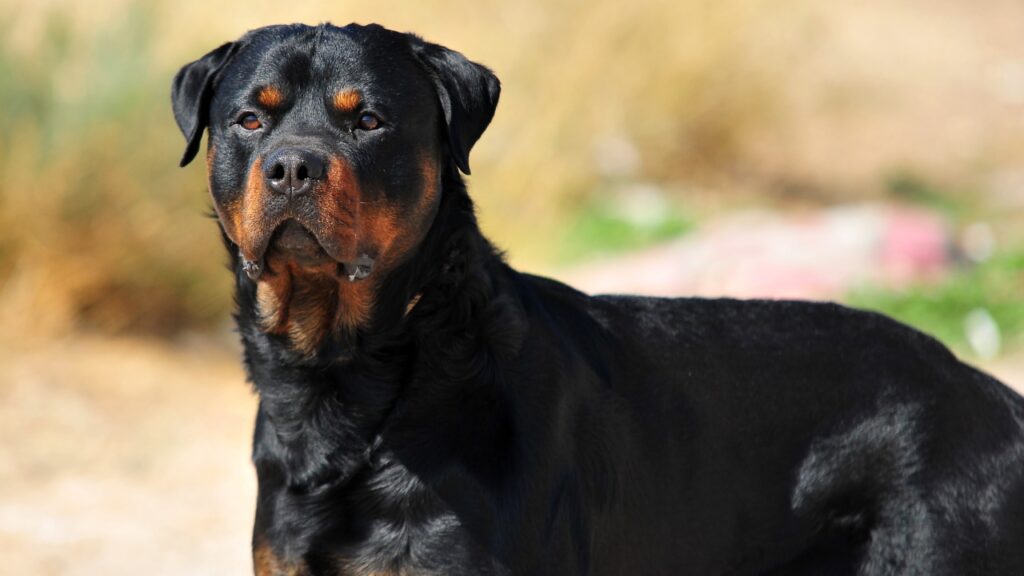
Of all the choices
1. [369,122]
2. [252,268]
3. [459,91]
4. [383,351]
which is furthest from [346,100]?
[383,351]

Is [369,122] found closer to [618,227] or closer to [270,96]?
[270,96]

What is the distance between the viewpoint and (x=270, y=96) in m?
3.54

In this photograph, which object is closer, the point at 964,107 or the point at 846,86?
the point at 846,86

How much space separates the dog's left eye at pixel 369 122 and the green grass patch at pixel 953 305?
6.01 metres

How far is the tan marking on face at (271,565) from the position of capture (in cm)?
334

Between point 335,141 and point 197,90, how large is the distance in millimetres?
558

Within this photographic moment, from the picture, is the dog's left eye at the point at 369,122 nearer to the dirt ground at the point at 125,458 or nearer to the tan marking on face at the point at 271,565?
the tan marking on face at the point at 271,565

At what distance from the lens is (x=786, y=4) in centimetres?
1431

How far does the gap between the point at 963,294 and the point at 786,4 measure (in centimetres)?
567

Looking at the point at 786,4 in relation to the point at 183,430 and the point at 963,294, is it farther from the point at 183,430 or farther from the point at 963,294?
the point at 183,430

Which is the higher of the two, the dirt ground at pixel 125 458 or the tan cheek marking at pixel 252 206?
the dirt ground at pixel 125 458

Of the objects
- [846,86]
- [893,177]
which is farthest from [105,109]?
[846,86]

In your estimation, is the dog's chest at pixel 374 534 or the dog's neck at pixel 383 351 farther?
the dog's neck at pixel 383 351

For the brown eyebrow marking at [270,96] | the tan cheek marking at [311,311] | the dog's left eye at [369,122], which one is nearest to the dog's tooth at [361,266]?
the tan cheek marking at [311,311]
